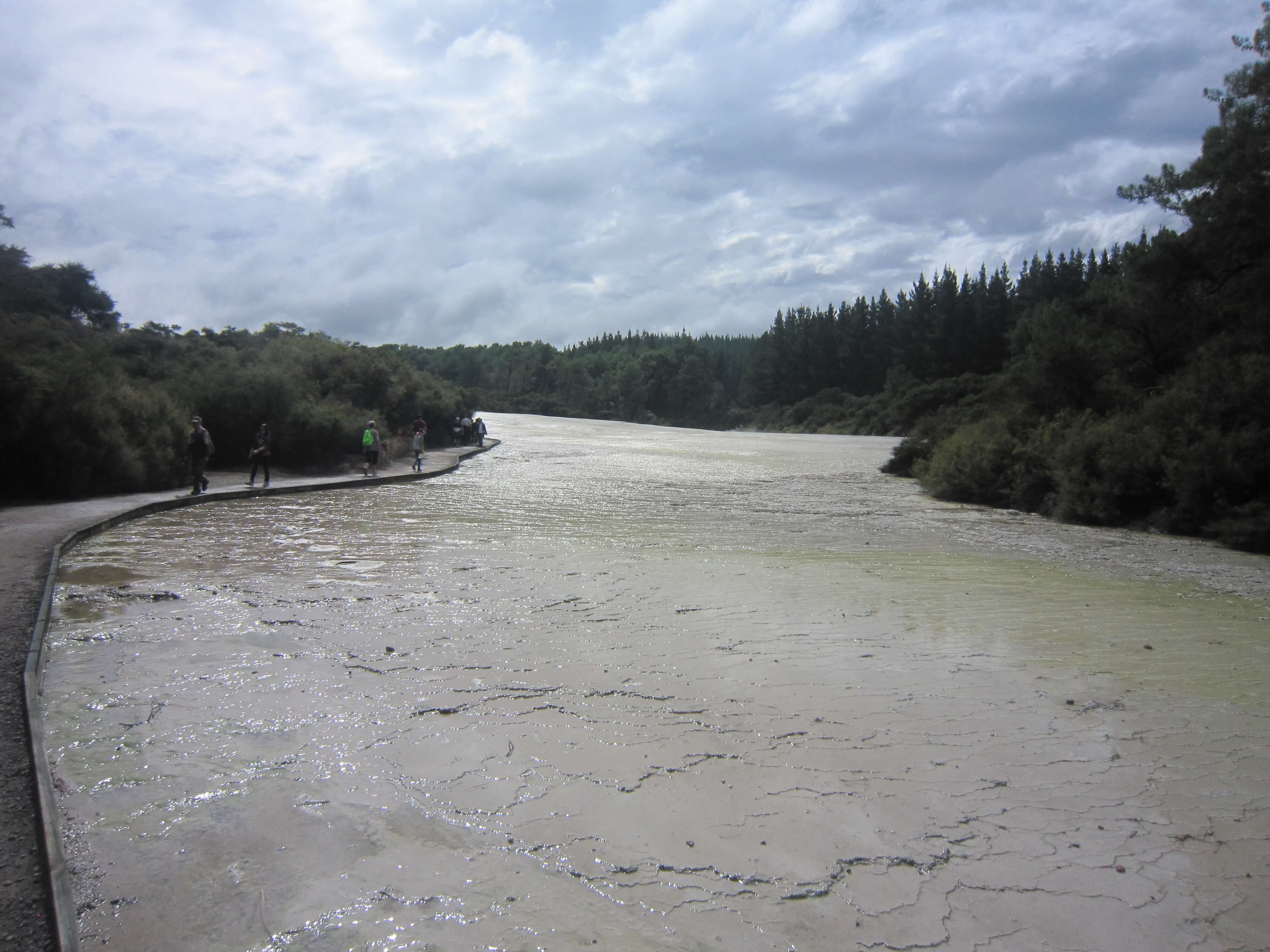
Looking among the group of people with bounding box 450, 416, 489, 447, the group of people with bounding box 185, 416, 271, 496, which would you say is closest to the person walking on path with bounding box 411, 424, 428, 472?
the group of people with bounding box 185, 416, 271, 496

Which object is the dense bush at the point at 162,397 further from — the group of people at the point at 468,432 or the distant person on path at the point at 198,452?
the distant person on path at the point at 198,452

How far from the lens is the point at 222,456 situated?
27.8 metres

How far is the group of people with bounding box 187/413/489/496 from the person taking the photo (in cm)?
1970

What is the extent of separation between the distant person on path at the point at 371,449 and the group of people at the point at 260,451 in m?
0.01

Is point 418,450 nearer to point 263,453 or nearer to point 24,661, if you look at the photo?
point 263,453

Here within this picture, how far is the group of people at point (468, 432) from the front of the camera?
159ft

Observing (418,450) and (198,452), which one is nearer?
(198,452)

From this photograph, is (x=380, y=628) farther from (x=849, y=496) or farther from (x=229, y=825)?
(x=849, y=496)

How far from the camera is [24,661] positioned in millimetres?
6832

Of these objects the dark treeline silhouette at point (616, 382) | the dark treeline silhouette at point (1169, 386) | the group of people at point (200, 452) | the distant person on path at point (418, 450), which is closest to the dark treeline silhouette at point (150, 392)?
the group of people at point (200, 452)

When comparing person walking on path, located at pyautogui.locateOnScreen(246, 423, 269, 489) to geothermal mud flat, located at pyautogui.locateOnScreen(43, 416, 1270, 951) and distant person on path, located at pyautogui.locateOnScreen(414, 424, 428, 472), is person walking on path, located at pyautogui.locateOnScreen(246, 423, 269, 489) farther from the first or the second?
geothermal mud flat, located at pyautogui.locateOnScreen(43, 416, 1270, 951)

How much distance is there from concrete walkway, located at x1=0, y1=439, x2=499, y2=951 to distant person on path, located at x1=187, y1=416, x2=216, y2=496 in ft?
1.27

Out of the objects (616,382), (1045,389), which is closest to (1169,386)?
(1045,389)

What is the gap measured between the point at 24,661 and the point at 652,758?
16.7ft
